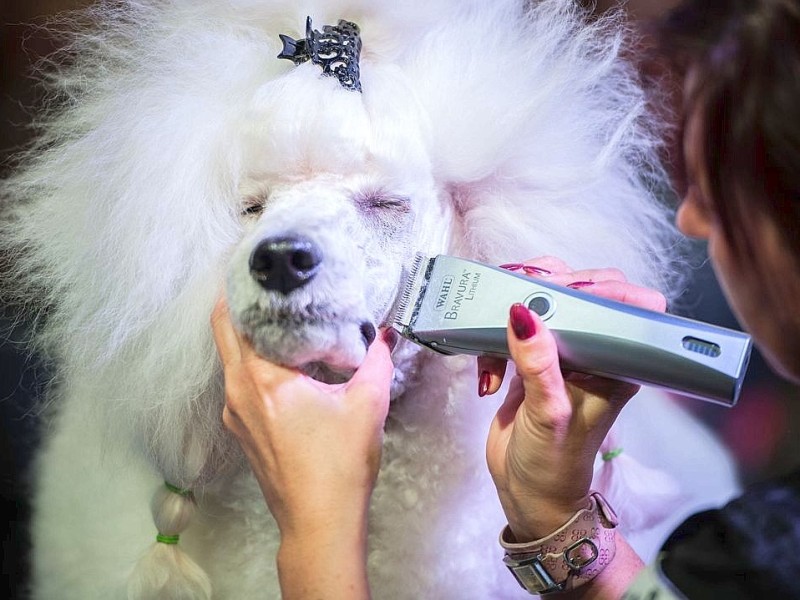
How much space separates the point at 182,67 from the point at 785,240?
56 centimetres

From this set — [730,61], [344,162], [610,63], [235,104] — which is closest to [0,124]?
[235,104]

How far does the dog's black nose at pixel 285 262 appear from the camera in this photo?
23.3 inches

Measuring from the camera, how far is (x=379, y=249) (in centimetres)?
69

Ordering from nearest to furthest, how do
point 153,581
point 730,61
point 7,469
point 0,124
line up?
point 730,61 < point 153,581 < point 7,469 < point 0,124

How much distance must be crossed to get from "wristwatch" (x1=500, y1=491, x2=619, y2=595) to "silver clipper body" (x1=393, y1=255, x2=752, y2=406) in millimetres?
152

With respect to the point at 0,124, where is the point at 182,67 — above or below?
above

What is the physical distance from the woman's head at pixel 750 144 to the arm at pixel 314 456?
0.91 ft

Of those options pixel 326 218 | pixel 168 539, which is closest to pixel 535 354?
pixel 326 218

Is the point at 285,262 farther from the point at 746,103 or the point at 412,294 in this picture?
the point at 746,103

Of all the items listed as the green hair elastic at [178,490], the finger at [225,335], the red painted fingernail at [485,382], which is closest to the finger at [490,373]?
the red painted fingernail at [485,382]

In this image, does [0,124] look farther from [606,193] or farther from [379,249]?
[606,193]

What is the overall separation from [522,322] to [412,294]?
0.11m

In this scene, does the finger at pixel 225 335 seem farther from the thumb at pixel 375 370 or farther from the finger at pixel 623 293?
the finger at pixel 623 293

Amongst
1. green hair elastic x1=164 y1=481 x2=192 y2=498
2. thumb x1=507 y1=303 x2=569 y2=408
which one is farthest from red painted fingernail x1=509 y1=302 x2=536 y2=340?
green hair elastic x1=164 y1=481 x2=192 y2=498
